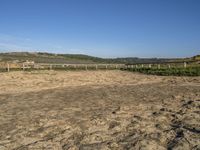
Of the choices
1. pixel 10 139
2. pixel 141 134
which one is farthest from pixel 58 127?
pixel 141 134

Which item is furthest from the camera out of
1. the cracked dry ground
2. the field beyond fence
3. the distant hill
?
the distant hill

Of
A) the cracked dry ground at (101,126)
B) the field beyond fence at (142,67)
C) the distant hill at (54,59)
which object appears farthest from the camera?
the distant hill at (54,59)

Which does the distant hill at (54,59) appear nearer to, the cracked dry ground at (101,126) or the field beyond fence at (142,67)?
the field beyond fence at (142,67)

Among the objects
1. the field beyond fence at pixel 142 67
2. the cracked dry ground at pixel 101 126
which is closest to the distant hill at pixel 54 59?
the field beyond fence at pixel 142 67

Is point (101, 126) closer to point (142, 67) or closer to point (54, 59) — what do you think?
point (142, 67)

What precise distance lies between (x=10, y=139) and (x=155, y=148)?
10.5 ft

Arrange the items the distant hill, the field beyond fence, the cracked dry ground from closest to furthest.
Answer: the cracked dry ground → the field beyond fence → the distant hill

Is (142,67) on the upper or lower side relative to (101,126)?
lower

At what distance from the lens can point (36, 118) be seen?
9.59 m

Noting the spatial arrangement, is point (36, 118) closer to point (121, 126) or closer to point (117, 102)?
point (121, 126)

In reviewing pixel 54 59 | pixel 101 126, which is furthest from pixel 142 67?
pixel 54 59

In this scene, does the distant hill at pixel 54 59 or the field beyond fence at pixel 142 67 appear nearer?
the field beyond fence at pixel 142 67

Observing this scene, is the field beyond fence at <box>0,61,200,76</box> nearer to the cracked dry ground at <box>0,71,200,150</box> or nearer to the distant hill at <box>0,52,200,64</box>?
the cracked dry ground at <box>0,71,200,150</box>

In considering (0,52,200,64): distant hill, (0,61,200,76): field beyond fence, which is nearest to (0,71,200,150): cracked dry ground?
(0,61,200,76): field beyond fence
